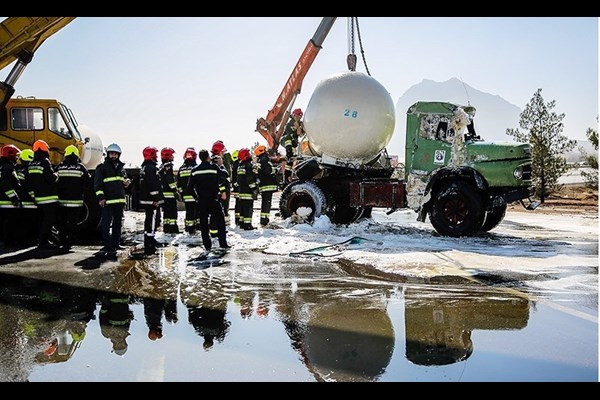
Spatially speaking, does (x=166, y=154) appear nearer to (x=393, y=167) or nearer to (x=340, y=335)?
(x=393, y=167)

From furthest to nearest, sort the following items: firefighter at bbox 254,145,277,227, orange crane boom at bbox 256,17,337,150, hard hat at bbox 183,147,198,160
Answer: orange crane boom at bbox 256,17,337,150 → firefighter at bbox 254,145,277,227 → hard hat at bbox 183,147,198,160

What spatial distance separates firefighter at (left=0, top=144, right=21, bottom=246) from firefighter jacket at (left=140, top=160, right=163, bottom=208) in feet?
7.83

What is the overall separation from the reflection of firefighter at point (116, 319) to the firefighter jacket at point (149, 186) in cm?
368

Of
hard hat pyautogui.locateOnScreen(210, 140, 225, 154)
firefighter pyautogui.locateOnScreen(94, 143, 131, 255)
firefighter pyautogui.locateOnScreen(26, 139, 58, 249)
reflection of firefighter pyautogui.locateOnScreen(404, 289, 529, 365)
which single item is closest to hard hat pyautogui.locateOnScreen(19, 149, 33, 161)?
firefighter pyautogui.locateOnScreen(26, 139, 58, 249)

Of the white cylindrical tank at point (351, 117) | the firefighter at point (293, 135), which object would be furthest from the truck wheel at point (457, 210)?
the firefighter at point (293, 135)

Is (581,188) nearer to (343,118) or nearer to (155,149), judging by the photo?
(343,118)

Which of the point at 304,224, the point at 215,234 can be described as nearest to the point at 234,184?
the point at 304,224

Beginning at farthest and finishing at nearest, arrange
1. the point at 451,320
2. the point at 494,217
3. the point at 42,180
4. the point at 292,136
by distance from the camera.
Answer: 1. the point at 292,136
2. the point at 494,217
3. the point at 42,180
4. the point at 451,320

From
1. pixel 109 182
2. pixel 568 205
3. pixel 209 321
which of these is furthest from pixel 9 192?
pixel 568 205

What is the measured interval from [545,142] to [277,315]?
20.6m

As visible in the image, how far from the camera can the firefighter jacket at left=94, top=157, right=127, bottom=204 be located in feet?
28.9

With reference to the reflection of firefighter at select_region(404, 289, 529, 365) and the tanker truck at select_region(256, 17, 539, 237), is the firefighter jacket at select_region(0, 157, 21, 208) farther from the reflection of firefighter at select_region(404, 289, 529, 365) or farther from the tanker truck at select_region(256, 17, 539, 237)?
the reflection of firefighter at select_region(404, 289, 529, 365)

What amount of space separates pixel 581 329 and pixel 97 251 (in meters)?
7.62

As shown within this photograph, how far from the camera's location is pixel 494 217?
11.7 meters
